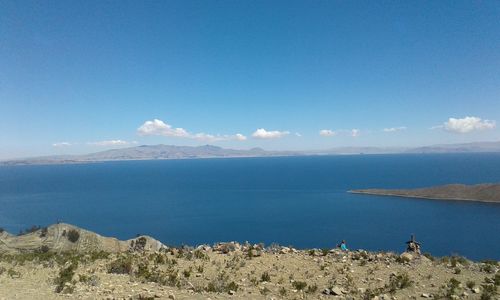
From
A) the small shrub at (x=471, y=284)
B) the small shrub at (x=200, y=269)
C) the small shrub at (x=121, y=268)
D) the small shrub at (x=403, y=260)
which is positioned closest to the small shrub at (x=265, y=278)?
the small shrub at (x=200, y=269)

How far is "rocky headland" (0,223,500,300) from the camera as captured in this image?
13180mm

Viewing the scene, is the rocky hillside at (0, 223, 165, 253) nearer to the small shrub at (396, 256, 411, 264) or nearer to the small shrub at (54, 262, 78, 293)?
the small shrub at (54, 262, 78, 293)

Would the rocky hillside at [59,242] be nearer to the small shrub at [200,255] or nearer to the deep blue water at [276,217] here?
the small shrub at [200,255]

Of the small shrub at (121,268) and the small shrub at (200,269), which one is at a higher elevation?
the small shrub at (121,268)

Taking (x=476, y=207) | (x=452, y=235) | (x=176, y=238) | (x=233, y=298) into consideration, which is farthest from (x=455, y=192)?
(x=233, y=298)

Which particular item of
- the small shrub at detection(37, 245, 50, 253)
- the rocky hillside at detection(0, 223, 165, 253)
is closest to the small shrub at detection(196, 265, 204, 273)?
the rocky hillside at detection(0, 223, 165, 253)

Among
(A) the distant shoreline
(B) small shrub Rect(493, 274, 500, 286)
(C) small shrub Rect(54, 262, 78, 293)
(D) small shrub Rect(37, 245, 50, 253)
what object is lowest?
(A) the distant shoreline

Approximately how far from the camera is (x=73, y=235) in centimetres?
3027

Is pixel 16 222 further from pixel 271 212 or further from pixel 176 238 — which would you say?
pixel 271 212

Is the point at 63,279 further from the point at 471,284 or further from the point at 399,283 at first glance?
the point at 471,284

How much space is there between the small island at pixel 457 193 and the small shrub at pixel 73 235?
151 m

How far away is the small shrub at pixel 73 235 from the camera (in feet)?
98.1

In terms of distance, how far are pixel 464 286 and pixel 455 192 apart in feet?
521

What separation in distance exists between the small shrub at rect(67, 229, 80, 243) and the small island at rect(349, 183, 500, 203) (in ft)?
495
